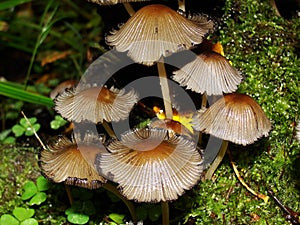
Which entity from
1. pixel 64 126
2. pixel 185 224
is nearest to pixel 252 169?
pixel 185 224

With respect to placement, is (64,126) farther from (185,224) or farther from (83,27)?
(83,27)

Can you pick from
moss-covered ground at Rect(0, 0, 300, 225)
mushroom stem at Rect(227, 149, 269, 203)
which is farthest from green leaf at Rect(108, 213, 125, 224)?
mushroom stem at Rect(227, 149, 269, 203)

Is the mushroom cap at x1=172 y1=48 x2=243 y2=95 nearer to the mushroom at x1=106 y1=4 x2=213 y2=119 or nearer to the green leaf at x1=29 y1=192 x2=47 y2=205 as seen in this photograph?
the mushroom at x1=106 y1=4 x2=213 y2=119

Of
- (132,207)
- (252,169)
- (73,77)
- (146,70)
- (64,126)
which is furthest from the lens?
(73,77)

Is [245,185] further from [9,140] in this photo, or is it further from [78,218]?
[9,140]

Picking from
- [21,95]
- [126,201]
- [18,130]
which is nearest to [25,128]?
[18,130]

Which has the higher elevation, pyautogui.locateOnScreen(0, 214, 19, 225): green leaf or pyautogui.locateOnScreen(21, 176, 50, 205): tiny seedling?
pyautogui.locateOnScreen(21, 176, 50, 205): tiny seedling
